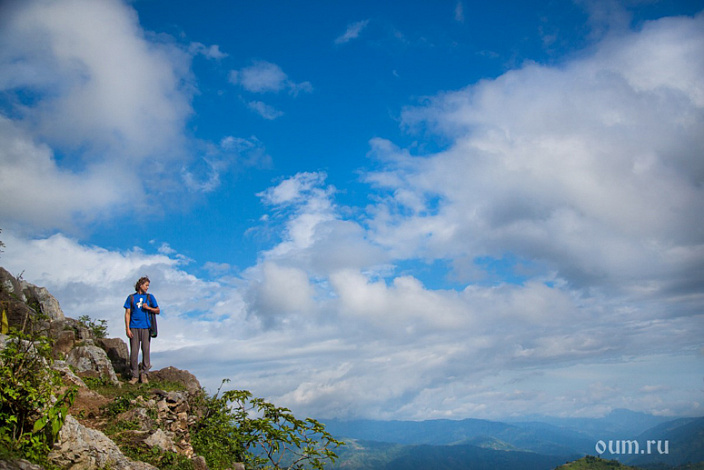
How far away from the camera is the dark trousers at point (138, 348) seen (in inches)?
667

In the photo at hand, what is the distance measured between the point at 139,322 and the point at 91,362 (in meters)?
2.73

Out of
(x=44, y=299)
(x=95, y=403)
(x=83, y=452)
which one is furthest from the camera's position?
(x=44, y=299)

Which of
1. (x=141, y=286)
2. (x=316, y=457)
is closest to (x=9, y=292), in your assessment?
(x=141, y=286)

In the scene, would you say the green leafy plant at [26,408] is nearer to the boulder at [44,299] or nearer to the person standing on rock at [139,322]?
the person standing on rock at [139,322]

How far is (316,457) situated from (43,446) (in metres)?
7.54

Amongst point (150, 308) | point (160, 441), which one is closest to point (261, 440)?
point (160, 441)

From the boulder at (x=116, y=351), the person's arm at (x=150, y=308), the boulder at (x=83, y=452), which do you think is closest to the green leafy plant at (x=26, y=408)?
the boulder at (x=83, y=452)

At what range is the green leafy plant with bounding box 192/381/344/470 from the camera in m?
12.9

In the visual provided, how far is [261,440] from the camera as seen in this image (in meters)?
14.0

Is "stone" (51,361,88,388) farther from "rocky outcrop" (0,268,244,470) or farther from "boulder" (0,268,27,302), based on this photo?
"boulder" (0,268,27,302)

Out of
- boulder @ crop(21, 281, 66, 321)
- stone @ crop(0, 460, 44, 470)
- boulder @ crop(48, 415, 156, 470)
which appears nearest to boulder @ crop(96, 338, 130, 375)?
boulder @ crop(21, 281, 66, 321)

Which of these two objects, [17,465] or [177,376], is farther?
[177,376]

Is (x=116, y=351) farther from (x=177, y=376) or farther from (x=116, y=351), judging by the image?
(x=177, y=376)

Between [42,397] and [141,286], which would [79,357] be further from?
[42,397]
